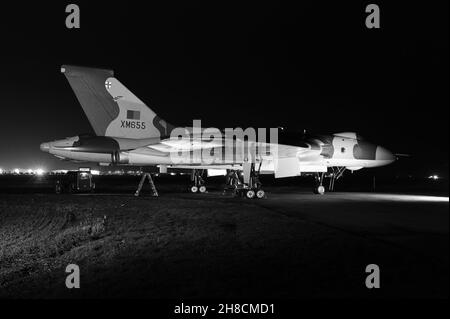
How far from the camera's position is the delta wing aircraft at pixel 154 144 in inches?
935

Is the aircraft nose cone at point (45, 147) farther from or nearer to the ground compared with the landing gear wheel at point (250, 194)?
farther from the ground

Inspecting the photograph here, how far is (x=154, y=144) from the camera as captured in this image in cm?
2459

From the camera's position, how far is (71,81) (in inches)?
931

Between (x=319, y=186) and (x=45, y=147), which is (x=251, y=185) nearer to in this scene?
(x=319, y=186)

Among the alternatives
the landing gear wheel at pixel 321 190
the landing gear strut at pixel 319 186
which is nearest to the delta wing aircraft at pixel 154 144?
the landing gear strut at pixel 319 186

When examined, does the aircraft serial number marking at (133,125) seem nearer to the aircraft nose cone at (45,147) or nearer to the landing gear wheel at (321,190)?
the aircraft nose cone at (45,147)

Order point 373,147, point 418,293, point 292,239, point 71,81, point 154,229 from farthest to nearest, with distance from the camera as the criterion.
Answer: point 373,147 < point 71,81 < point 154,229 < point 292,239 < point 418,293

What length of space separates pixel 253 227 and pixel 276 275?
478cm

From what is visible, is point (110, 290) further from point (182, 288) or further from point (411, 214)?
point (411, 214)

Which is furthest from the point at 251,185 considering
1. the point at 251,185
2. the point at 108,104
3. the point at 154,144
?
the point at 108,104

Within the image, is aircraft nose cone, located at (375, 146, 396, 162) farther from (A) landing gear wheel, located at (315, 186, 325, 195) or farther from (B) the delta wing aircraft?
(A) landing gear wheel, located at (315, 186, 325, 195)

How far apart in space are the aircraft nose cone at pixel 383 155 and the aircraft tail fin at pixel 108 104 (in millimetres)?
14918
